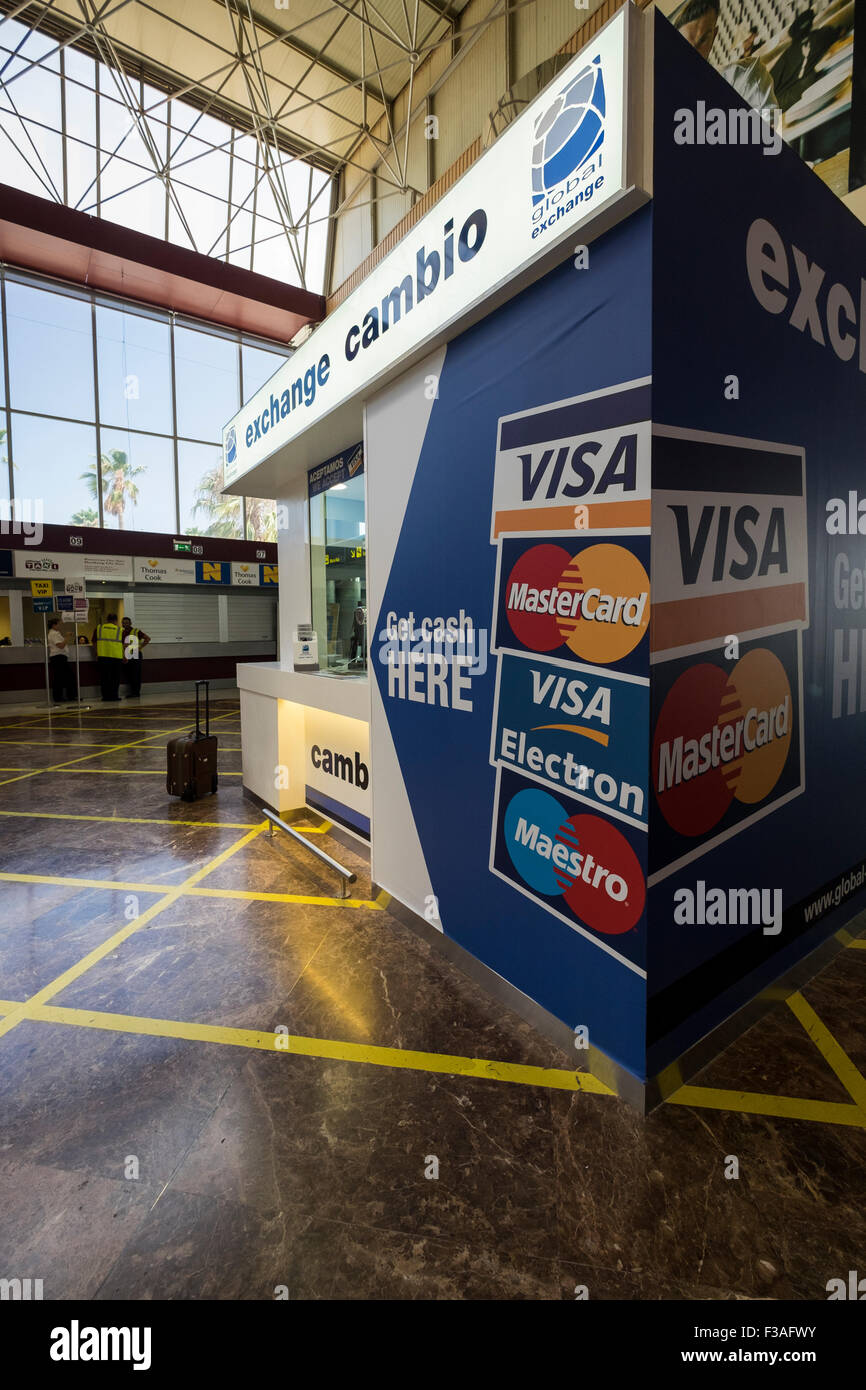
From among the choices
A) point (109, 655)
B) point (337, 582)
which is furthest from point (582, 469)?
point (109, 655)

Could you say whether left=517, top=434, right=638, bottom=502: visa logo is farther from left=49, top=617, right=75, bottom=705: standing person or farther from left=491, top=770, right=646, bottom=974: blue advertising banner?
left=49, top=617, right=75, bottom=705: standing person

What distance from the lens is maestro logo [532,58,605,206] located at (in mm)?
1772

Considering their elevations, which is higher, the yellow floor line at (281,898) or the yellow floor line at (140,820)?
the yellow floor line at (140,820)

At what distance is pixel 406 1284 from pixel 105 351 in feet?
58.8

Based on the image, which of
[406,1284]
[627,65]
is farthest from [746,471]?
[406,1284]

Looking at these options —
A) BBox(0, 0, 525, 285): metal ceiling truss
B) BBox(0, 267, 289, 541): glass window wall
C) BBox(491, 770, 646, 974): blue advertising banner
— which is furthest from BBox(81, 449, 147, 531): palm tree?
BBox(491, 770, 646, 974): blue advertising banner

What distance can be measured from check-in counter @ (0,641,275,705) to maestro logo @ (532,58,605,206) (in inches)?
437

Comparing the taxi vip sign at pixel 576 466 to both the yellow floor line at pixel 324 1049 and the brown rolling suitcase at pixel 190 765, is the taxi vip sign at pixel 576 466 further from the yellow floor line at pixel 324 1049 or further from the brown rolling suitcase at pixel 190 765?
the brown rolling suitcase at pixel 190 765

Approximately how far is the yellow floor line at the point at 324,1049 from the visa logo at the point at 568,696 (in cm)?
126

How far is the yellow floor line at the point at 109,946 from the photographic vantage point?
2.53m

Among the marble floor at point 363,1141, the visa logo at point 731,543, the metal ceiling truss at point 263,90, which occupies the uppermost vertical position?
the metal ceiling truss at point 263,90

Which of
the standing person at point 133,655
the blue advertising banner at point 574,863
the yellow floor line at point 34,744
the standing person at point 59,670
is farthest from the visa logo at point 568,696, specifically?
the standing person at point 133,655

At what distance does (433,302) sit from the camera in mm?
2596

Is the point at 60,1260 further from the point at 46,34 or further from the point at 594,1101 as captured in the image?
the point at 46,34
